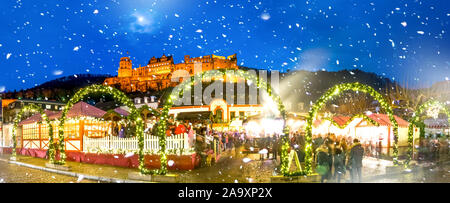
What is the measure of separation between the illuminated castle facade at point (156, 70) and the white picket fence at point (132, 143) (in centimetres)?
9313

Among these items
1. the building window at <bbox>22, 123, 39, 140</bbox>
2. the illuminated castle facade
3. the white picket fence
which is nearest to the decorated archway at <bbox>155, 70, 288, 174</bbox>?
the white picket fence

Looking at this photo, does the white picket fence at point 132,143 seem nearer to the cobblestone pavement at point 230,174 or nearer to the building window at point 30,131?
the cobblestone pavement at point 230,174

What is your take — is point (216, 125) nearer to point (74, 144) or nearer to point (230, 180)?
point (74, 144)

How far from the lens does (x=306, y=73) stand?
13375cm

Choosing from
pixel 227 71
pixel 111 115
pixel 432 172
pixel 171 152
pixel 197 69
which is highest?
pixel 197 69

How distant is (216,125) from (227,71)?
1175 inches

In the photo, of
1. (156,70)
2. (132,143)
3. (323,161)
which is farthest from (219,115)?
(156,70)

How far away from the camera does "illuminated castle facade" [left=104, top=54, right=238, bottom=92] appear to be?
11538 cm

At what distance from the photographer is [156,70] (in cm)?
12681

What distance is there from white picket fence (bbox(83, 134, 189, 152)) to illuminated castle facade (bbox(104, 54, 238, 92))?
306ft

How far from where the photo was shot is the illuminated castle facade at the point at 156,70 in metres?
115

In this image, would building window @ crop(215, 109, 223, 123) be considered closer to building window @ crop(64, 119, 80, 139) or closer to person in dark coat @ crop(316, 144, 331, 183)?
building window @ crop(64, 119, 80, 139)

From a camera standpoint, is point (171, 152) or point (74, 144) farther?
point (74, 144)
